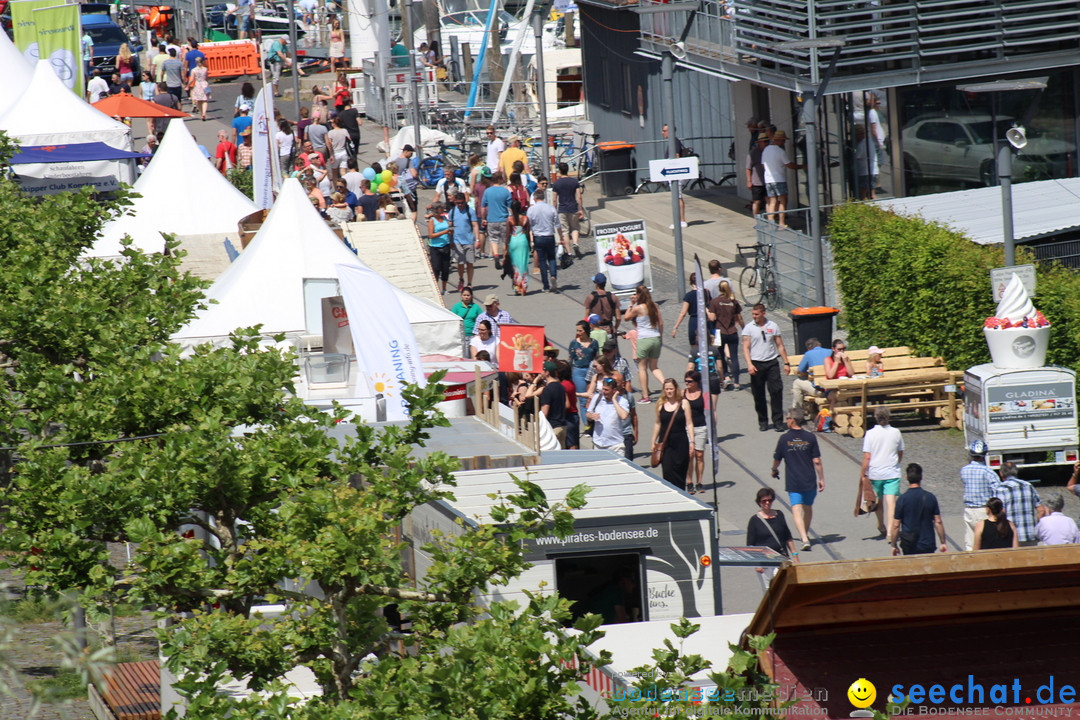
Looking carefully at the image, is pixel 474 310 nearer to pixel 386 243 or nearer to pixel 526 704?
pixel 386 243

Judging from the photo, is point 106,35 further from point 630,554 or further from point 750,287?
point 630,554

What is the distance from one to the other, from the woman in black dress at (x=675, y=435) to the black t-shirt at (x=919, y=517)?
2867 mm

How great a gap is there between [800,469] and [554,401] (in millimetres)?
3203

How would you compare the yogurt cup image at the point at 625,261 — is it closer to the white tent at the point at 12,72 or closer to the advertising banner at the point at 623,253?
the advertising banner at the point at 623,253

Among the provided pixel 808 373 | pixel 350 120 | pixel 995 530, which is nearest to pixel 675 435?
pixel 808 373

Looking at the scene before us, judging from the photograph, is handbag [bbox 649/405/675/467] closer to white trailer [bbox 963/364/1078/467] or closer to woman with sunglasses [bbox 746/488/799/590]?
woman with sunglasses [bbox 746/488/799/590]

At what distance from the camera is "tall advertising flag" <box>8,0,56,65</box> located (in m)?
28.3

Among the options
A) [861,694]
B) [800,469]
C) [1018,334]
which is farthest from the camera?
[1018,334]

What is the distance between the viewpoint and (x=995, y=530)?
497 inches

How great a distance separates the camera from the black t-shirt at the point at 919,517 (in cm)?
1312

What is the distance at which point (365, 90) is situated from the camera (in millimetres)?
41688

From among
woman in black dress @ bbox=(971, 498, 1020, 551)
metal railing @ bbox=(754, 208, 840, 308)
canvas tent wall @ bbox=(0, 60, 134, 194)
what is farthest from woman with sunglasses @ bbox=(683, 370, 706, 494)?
canvas tent wall @ bbox=(0, 60, 134, 194)

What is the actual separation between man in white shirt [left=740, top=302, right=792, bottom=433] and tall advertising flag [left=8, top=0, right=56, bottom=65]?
17.1 meters

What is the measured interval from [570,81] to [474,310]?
26.1 metres
